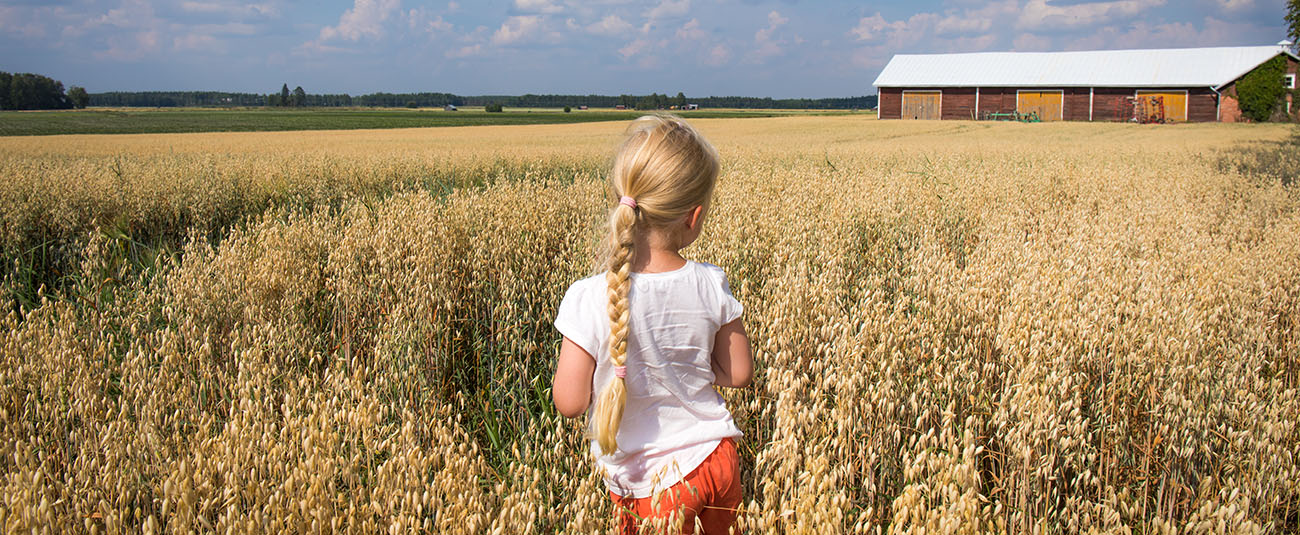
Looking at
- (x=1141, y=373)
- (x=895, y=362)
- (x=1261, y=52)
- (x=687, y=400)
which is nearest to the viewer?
(x=687, y=400)

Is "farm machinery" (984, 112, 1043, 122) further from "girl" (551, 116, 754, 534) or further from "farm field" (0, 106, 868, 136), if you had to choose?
"girl" (551, 116, 754, 534)

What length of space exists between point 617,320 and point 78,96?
93.2 m

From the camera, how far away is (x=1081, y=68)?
1897 inches

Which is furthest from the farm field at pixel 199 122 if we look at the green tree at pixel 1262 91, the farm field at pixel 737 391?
the green tree at pixel 1262 91

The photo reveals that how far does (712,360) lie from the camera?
2.05 m

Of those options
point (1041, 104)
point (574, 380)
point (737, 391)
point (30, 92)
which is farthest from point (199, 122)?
point (1041, 104)

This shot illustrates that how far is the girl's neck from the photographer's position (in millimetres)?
1875

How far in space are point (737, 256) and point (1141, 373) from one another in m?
1.97

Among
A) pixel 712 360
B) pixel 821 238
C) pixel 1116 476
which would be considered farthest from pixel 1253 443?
pixel 821 238

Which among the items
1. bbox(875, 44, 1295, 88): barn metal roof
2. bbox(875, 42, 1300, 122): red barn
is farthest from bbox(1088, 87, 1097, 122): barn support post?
bbox(875, 44, 1295, 88): barn metal roof

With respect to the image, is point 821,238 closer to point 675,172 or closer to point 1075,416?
point 1075,416

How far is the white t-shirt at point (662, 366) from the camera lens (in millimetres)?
1825

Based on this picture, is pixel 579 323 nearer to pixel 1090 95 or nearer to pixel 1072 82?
pixel 1072 82

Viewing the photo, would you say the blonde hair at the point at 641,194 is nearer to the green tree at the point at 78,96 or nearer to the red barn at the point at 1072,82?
the red barn at the point at 1072,82
